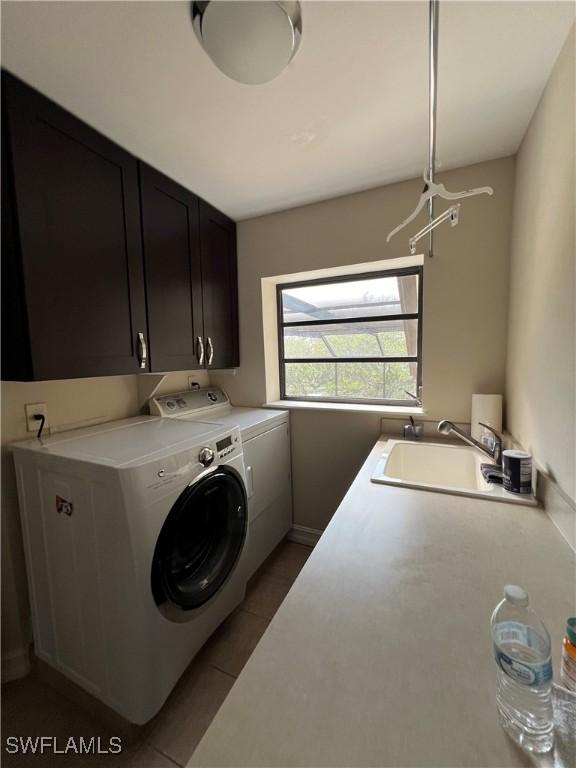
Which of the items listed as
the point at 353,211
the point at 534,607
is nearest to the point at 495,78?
the point at 353,211

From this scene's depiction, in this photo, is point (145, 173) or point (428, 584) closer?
point (428, 584)

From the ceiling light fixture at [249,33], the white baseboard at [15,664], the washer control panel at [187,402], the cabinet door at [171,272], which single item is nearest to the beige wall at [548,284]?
the ceiling light fixture at [249,33]

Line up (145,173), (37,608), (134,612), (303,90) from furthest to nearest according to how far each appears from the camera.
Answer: (145,173), (37,608), (303,90), (134,612)

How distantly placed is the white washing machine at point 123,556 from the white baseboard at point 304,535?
953mm

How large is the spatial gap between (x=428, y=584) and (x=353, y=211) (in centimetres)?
207

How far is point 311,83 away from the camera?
115 cm

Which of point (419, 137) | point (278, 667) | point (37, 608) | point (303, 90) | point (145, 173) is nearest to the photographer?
point (278, 667)

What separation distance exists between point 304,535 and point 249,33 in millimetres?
2649

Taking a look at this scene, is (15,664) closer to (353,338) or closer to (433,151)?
(353,338)

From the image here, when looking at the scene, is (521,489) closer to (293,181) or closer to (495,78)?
(495,78)

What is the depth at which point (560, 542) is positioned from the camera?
2.97ft

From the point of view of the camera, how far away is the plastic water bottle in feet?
1.49

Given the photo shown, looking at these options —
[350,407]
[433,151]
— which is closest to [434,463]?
[350,407]

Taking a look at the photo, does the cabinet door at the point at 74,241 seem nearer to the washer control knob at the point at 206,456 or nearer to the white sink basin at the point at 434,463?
the washer control knob at the point at 206,456
